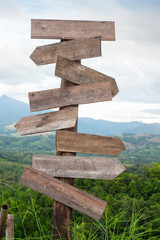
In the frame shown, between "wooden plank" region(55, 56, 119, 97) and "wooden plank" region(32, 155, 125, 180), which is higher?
"wooden plank" region(55, 56, 119, 97)

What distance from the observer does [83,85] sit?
329 centimetres

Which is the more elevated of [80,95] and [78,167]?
[80,95]

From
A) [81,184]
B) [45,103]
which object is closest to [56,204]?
[45,103]

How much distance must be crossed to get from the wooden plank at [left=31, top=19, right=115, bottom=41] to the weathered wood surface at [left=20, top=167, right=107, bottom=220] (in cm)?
187

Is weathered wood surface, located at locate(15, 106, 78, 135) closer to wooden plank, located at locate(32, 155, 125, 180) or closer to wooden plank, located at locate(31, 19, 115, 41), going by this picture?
wooden plank, located at locate(32, 155, 125, 180)

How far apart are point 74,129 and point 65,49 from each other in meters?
1.12

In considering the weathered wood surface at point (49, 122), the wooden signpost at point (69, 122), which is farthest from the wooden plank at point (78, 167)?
the weathered wood surface at point (49, 122)

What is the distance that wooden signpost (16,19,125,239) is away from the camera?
3.06 meters

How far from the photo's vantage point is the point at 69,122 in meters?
3.22

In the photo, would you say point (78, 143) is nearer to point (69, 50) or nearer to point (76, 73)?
point (76, 73)

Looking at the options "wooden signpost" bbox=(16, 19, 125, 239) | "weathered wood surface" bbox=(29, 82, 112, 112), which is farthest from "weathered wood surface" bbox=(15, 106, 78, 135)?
"weathered wood surface" bbox=(29, 82, 112, 112)

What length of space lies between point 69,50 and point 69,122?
1.02 m

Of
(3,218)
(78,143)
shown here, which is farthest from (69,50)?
(3,218)

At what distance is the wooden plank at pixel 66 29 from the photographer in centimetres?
348
